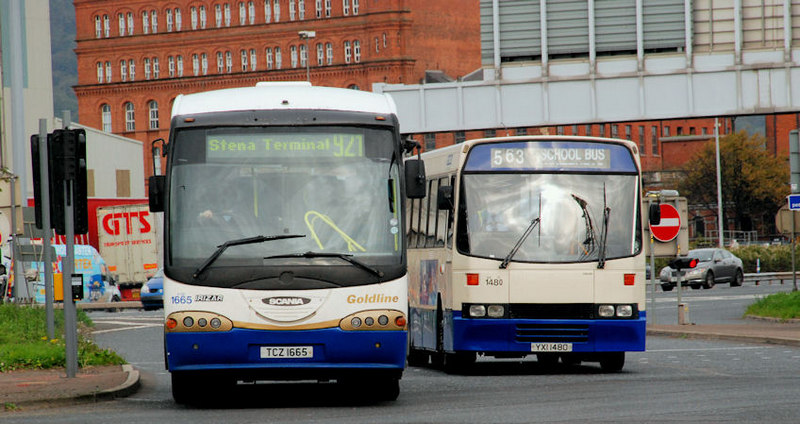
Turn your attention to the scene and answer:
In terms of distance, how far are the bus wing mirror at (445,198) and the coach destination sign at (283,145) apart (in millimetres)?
3755

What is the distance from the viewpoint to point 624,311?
18.7 meters

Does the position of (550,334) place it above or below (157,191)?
below

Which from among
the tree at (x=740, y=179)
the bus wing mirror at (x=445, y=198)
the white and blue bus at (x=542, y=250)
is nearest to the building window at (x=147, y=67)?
the tree at (x=740, y=179)

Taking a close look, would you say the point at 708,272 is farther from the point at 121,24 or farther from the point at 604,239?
the point at 121,24

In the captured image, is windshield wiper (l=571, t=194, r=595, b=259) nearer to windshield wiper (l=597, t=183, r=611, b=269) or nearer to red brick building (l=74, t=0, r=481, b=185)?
windshield wiper (l=597, t=183, r=611, b=269)

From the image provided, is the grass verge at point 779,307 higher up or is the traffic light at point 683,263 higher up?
the traffic light at point 683,263

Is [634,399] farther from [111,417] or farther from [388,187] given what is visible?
[111,417]

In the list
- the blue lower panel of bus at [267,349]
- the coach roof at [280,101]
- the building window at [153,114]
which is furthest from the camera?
the building window at [153,114]

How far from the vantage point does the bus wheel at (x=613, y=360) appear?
1947 centimetres

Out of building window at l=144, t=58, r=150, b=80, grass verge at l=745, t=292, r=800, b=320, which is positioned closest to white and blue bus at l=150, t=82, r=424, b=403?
grass verge at l=745, t=292, r=800, b=320

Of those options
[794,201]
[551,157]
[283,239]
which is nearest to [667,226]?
[794,201]

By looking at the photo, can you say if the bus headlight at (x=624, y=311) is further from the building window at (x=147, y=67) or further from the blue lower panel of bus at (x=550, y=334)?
the building window at (x=147, y=67)

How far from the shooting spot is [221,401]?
50.9 ft

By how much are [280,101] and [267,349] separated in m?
2.37
